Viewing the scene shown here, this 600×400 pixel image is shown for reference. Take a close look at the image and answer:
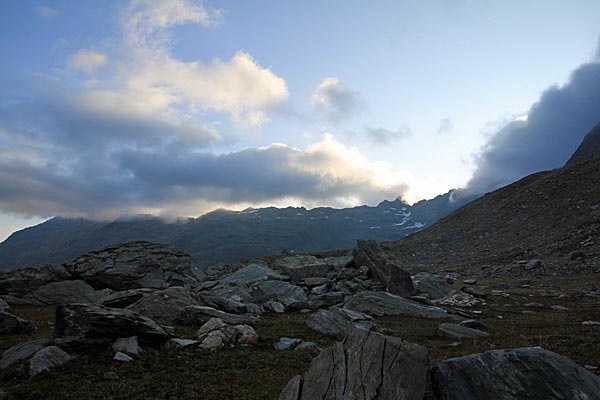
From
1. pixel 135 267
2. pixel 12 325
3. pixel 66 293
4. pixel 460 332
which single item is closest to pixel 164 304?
pixel 12 325

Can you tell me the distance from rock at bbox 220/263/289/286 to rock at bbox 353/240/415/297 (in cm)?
1016

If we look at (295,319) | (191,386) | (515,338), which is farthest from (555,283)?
(191,386)

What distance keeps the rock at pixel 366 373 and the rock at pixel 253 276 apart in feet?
98.9

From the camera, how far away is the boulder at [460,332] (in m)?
21.5

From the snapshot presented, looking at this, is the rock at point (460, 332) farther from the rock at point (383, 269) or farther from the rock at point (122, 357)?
the rock at point (122, 357)

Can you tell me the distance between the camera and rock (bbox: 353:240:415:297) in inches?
1427

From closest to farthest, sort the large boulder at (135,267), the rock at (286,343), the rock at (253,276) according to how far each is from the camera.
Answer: the rock at (286,343), the large boulder at (135,267), the rock at (253,276)

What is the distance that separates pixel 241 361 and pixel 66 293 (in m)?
28.6

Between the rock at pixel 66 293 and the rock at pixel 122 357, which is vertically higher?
the rock at pixel 66 293

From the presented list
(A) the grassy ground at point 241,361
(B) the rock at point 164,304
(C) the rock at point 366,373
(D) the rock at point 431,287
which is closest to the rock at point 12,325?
(A) the grassy ground at point 241,361

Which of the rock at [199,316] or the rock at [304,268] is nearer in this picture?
the rock at [199,316]

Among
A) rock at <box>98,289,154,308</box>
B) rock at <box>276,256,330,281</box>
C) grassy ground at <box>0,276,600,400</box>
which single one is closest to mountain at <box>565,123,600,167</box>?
rock at <box>276,256,330,281</box>

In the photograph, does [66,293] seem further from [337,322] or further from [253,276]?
[337,322]

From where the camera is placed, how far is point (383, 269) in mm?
40094
